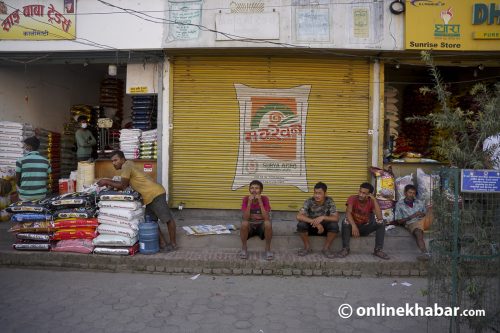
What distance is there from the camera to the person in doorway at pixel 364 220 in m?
6.35

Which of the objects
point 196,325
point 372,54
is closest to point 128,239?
point 196,325

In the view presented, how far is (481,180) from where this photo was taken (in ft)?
11.0

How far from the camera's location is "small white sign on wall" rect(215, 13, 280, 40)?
7.36m

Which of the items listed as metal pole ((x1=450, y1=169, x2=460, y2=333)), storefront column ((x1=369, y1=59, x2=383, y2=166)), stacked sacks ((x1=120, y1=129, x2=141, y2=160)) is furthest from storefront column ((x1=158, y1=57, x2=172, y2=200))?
metal pole ((x1=450, y1=169, x2=460, y2=333))

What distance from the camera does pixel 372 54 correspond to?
777 centimetres

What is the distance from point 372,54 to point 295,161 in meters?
2.53

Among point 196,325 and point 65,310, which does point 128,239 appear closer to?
point 65,310

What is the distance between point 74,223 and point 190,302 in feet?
8.70

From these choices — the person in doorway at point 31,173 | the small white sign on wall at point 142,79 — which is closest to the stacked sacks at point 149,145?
the small white sign on wall at point 142,79

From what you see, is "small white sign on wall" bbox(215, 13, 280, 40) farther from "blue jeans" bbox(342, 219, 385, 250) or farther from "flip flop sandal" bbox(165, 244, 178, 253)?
"flip flop sandal" bbox(165, 244, 178, 253)

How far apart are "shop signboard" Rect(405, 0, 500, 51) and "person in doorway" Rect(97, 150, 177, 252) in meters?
5.16

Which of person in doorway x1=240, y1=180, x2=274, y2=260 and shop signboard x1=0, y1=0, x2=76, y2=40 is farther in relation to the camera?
shop signboard x1=0, y1=0, x2=76, y2=40

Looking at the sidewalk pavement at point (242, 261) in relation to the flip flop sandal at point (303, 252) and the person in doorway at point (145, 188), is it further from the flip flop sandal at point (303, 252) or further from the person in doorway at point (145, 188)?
the person in doorway at point (145, 188)

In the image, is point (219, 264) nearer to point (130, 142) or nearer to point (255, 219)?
point (255, 219)
